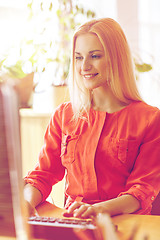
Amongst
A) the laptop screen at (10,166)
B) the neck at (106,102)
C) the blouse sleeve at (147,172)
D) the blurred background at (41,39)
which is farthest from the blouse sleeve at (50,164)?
the laptop screen at (10,166)

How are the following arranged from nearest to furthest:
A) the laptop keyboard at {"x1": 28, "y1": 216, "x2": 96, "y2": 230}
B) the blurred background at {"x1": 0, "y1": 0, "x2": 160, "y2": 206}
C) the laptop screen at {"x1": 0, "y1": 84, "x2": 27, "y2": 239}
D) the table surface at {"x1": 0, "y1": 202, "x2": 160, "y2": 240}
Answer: the laptop screen at {"x1": 0, "y1": 84, "x2": 27, "y2": 239} < the laptop keyboard at {"x1": 28, "y1": 216, "x2": 96, "y2": 230} < the table surface at {"x1": 0, "y1": 202, "x2": 160, "y2": 240} < the blurred background at {"x1": 0, "y1": 0, "x2": 160, "y2": 206}

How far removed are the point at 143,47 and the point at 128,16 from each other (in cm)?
39

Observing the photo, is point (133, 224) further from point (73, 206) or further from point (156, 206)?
point (156, 206)

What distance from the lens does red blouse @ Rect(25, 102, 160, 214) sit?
44.0 inches

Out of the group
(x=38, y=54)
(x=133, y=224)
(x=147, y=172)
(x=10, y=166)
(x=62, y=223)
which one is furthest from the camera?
(x=38, y=54)

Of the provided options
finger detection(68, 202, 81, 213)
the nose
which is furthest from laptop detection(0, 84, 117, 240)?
the nose

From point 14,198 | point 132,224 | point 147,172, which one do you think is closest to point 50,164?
point 147,172

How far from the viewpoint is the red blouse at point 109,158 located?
1.12 m

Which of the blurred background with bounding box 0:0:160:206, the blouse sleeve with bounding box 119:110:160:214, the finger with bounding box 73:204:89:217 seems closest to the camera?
the finger with bounding box 73:204:89:217

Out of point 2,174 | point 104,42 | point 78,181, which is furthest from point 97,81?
point 2,174

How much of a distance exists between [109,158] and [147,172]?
0.13m

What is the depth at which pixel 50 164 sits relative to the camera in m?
1.24

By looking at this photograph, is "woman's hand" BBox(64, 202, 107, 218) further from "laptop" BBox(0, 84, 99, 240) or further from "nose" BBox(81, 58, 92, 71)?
"nose" BBox(81, 58, 92, 71)

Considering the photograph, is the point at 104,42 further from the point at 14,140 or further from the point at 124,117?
the point at 14,140
